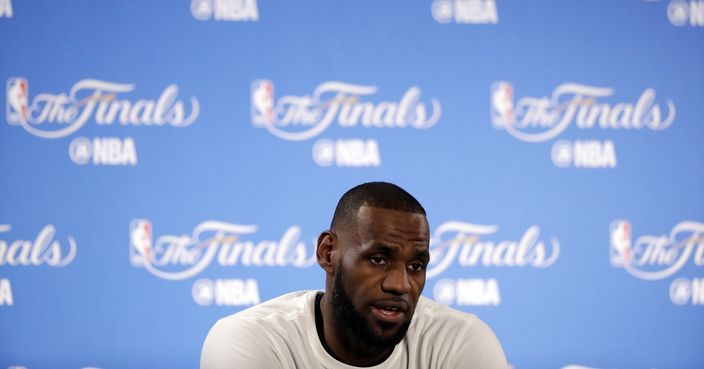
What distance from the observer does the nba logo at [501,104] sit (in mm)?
4430

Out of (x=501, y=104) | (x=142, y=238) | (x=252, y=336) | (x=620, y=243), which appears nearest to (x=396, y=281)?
(x=252, y=336)

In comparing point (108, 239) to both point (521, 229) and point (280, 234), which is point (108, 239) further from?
point (521, 229)

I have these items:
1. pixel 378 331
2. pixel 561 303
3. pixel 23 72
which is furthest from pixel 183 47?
pixel 378 331

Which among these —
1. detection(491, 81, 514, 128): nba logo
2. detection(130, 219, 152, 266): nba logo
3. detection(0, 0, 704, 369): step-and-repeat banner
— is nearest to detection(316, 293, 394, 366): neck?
detection(0, 0, 704, 369): step-and-repeat banner

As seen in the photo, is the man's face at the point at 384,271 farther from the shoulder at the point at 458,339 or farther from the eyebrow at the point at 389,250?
the shoulder at the point at 458,339

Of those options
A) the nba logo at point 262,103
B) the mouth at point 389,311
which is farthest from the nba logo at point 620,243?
the mouth at point 389,311

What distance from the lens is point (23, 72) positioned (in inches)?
165

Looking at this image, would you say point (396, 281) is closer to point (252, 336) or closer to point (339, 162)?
point (252, 336)

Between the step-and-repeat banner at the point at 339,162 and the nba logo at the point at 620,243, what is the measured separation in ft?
0.04

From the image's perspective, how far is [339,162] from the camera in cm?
433

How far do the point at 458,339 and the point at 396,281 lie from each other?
0.26m

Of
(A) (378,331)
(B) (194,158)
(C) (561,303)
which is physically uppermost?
(B) (194,158)

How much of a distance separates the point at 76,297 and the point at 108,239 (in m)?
0.32

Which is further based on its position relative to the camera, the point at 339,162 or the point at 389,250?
the point at 339,162
